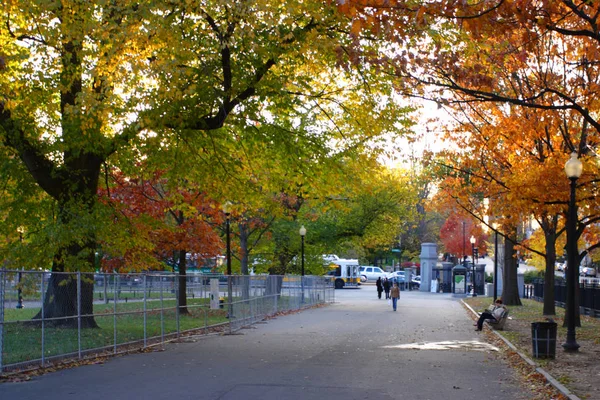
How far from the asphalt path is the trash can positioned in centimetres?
86

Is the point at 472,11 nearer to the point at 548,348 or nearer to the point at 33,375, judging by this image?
the point at 548,348

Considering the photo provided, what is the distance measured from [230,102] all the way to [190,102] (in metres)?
1.25

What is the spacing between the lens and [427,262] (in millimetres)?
72312

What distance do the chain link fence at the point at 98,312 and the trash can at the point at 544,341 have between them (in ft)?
29.2

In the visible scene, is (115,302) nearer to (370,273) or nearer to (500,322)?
(500,322)

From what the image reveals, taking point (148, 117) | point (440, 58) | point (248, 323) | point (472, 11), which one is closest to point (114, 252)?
point (148, 117)

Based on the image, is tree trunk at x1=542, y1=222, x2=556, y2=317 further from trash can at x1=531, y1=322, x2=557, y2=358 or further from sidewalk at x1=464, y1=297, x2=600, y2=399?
trash can at x1=531, y1=322, x2=557, y2=358

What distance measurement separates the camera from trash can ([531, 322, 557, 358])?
51.5 ft

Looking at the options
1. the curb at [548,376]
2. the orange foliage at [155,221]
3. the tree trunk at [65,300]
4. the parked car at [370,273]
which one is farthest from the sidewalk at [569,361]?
the parked car at [370,273]

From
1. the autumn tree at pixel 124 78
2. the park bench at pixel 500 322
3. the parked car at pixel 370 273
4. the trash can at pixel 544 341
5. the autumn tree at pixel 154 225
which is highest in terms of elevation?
the autumn tree at pixel 124 78

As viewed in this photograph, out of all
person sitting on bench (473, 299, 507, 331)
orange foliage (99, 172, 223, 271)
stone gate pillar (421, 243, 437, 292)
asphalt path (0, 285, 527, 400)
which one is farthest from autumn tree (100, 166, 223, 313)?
stone gate pillar (421, 243, 437, 292)

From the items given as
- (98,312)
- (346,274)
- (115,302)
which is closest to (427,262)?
(346,274)

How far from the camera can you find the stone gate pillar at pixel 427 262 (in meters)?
71.4

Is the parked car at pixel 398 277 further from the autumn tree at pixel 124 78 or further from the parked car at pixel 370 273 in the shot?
the autumn tree at pixel 124 78
